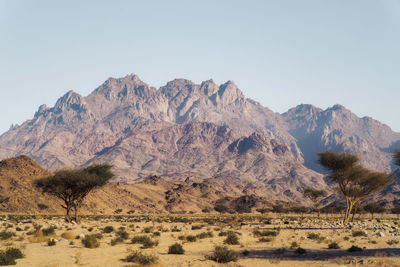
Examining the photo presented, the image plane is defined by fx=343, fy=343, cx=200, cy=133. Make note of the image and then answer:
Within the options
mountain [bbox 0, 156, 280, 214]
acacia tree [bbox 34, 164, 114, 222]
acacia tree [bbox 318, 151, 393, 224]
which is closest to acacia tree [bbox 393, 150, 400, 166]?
acacia tree [bbox 318, 151, 393, 224]

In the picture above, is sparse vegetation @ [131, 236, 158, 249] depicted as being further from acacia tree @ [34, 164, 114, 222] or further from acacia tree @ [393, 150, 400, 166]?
acacia tree @ [393, 150, 400, 166]

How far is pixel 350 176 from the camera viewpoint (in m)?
45.1

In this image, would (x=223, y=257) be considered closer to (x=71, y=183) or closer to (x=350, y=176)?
(x=71, y=183)

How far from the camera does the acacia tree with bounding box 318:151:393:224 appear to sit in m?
44.6

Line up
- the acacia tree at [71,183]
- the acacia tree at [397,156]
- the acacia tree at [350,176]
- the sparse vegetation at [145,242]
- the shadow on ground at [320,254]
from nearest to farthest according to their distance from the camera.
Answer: the shadow on ground at [320,254] → the sparse vegetation at [145,242] → the acacia tree at [397,156] → the acacia tree at [350,176] → the acacia tree at [71,183]

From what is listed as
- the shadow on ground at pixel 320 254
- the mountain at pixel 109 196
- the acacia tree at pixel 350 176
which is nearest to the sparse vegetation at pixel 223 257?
the shadow on ground at pixel 320 254

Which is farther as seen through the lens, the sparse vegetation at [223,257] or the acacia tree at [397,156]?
the acacia tree at [397,156]

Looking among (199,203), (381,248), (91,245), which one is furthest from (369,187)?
(199,203)

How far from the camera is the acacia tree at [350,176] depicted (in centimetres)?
4459

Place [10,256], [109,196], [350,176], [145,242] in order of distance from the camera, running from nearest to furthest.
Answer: [10,256] < [145,242] < [350,176] < [109,196]

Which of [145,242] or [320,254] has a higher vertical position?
[145,242]

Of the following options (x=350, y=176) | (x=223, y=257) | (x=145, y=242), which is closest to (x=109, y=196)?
(x=350, y=176)

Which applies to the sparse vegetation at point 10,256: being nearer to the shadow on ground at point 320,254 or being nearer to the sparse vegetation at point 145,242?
the sparse vegetation at point 145,242

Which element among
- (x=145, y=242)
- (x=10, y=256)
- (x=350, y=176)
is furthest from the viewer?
(x=350, y=176)
